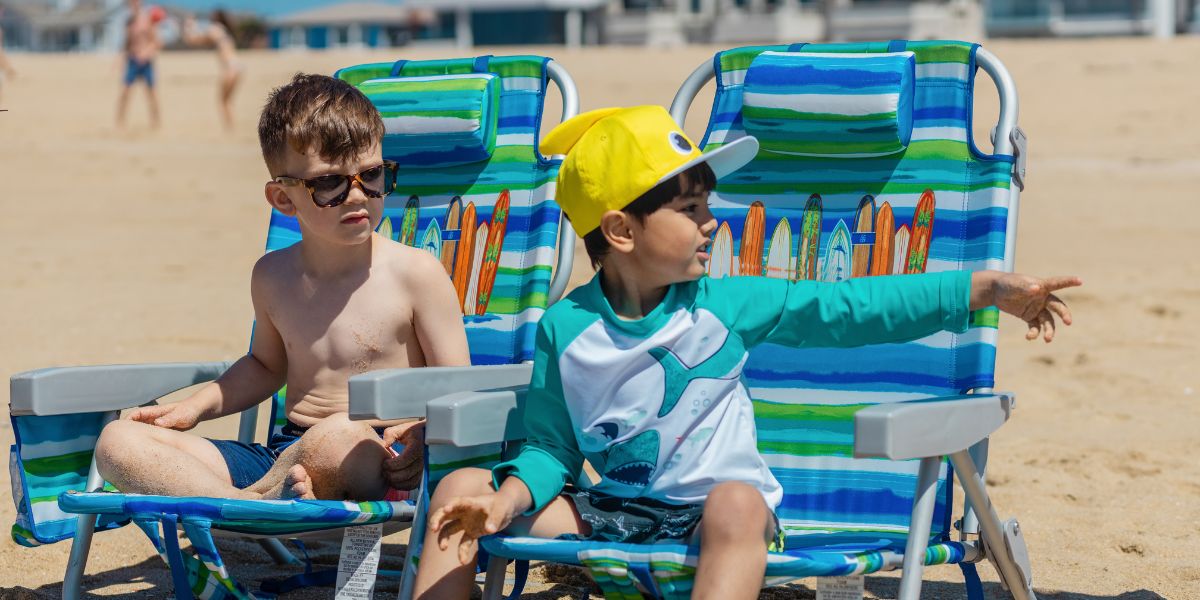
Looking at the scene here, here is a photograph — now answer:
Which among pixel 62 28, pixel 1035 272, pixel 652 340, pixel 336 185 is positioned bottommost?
pixel 1035 272

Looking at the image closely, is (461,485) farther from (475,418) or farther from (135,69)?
(135,69)

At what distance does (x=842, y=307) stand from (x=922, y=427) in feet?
0.99

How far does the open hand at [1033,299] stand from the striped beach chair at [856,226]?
320 mm

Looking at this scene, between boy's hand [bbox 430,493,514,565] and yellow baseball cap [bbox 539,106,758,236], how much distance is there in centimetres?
52

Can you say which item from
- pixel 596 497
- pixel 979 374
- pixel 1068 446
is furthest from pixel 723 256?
pixel 1068 446

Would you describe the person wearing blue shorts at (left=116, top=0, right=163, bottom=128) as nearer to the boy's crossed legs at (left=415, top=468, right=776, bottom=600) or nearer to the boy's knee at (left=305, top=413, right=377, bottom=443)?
the boy's knee at (left=305, top=413, right=377, bottom=443)

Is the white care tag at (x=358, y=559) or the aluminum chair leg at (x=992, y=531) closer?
the aluminum chair leg at (x=992, y=531)

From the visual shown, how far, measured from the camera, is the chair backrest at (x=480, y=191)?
3.41 metres

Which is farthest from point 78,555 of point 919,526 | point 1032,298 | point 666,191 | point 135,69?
point 135,69

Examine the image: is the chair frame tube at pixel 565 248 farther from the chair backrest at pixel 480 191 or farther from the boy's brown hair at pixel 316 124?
the boy's brown hair at pixel 316 124

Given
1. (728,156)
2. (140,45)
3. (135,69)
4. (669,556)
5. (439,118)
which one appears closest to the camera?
(669,556)

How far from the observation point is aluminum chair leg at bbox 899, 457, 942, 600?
2373mm

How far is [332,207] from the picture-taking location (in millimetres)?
2969

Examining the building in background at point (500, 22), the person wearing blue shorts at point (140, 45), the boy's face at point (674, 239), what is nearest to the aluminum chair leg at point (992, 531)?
the boy's face at point (674, 239)
